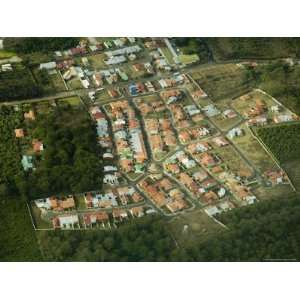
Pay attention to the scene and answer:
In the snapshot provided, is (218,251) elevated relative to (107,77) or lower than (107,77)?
lower

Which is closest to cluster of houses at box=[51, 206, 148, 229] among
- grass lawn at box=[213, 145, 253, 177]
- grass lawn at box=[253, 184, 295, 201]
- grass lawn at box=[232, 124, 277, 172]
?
grass lawn at box=[213, 145, 253, 177]

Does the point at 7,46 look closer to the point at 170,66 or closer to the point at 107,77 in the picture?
the point at 107,77

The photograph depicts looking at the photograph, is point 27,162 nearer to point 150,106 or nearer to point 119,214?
point 119,214

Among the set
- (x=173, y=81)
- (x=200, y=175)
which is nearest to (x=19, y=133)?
(x=173, y=81)

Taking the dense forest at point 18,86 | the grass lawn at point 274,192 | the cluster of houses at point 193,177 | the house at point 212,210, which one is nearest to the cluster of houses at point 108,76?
the dense forest at point 18,86

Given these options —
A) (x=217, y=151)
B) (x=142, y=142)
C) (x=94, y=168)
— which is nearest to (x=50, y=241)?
(x=94, y=168)

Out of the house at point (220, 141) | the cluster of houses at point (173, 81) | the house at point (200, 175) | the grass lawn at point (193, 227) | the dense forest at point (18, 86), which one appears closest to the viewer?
the grass lawn at point (193, 227)

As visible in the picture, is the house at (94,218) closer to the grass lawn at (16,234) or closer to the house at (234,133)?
the grass lawn at (16,234)
